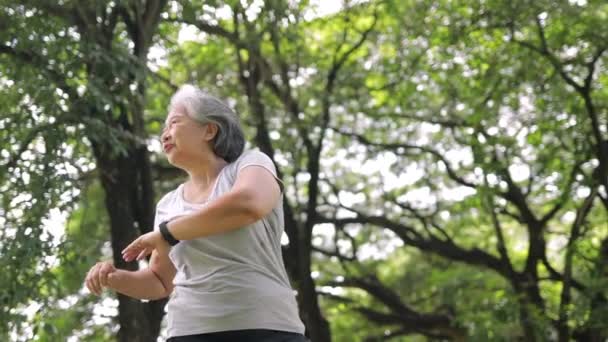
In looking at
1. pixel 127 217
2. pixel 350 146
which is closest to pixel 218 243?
pixel 127 217

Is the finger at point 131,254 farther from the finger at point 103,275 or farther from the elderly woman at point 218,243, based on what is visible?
the finger at point 103,275

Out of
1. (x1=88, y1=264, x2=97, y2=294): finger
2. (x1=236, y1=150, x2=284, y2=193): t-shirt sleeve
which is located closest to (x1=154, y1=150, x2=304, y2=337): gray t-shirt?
(x1=236, y1=150, x2=284, y2=193): t-shirt sleeve

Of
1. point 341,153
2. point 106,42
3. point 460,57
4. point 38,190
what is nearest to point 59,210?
point 38,190

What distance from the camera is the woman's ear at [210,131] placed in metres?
2.69

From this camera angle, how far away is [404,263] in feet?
44.9

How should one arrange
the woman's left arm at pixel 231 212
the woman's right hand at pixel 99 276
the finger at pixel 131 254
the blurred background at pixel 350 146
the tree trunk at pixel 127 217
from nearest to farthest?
1. the woman's left arm at pixel 231 212
2. the finger at pixel 131 254
3. the woman's right hand at pixel 99 276
4. the blurred background at pixel 350 146
5. the tree trunk at pixel 127 217

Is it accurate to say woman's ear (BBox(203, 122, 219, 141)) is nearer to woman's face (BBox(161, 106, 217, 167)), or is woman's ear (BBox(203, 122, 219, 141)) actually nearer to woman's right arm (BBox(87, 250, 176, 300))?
woman's face (BBox(161, 106, 217, 167))

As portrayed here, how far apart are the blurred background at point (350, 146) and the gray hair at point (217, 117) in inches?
130

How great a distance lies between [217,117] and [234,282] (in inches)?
18.1

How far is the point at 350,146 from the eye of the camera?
12148 millimetres

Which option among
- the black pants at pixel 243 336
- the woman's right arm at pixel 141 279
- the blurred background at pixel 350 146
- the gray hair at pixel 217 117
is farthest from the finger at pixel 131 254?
the blurred background at pixel 350 146

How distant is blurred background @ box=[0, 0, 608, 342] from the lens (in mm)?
6359

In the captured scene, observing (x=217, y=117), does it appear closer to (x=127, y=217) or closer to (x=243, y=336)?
(x=243, y=336)

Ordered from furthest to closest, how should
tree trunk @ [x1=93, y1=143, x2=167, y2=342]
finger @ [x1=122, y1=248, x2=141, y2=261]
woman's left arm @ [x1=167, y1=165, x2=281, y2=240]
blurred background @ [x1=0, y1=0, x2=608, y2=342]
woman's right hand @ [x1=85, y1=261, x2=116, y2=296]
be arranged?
tree trunk @ [x1=93, y1=143, x2=167, y2=342], blurred background @ [x1=0, y1=0, x2=608, y2=342], woman's right hand @ [x1=85, y1=261, x2=116, y2=296], finger @ [x1=122, y1=248, x2=141, y2=261], woman's left arm @ [x1=167, y1=165, x2=281, y2=240]
